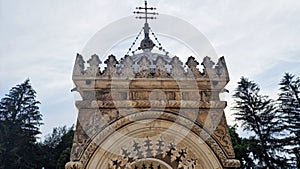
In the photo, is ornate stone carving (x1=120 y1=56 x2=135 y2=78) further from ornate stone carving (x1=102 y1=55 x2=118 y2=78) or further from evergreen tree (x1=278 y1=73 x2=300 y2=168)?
evergreen tree (x1=278 y1=73 x2=300 y2=168)

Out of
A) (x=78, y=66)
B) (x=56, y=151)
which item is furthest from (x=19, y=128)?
(x=78, y=66)

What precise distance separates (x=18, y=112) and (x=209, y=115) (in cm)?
1632

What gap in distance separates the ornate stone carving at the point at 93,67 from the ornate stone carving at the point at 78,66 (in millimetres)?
105

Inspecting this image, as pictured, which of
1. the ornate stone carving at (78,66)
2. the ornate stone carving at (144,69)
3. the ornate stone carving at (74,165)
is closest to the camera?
the ornate stone carving at (74,165)

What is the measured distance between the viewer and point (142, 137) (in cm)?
493

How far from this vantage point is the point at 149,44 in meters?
7.96

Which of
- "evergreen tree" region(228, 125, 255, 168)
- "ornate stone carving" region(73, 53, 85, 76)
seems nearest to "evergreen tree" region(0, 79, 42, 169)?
"evergreen tree" region(228, 125, 255, 168)

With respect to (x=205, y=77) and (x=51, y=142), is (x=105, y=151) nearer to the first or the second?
(x=205, y=77)

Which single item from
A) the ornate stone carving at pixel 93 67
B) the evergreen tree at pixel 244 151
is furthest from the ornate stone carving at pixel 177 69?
the evergreen tree at pixel 244 151

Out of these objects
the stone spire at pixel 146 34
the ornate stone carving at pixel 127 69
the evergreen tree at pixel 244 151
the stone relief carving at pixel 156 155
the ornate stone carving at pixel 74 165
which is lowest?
the ornate stone carving at pixel 74 165

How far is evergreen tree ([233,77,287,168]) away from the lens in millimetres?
15953

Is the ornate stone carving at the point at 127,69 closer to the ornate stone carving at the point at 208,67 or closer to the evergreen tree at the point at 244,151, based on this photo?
the ornate stone carving at the point at 208,67

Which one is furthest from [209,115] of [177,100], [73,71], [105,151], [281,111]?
[281,111]

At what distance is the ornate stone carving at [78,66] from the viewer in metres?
5.11
